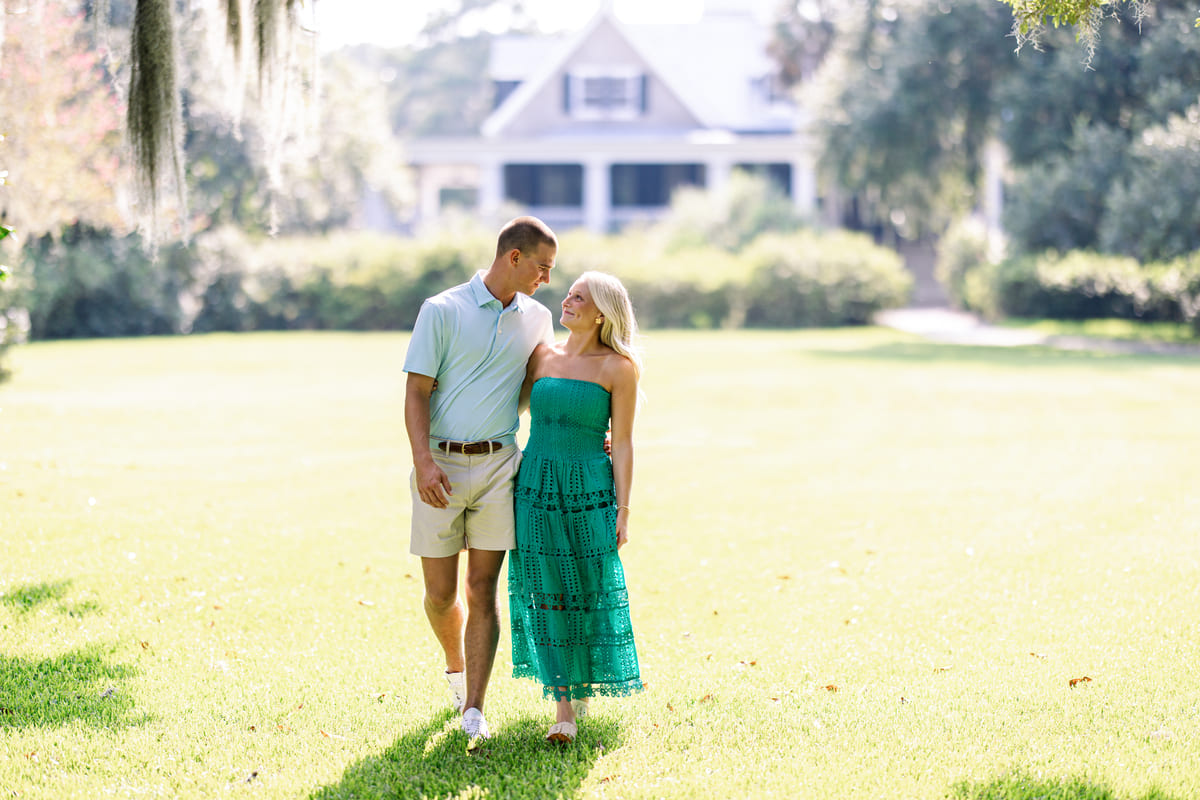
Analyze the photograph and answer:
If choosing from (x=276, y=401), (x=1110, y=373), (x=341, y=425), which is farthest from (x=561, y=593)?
(x=1110, y=373)

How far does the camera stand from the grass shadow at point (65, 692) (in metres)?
4.78

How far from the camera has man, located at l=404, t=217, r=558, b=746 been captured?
14.4 feet

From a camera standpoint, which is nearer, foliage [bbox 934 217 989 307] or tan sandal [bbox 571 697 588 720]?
tan sandal [bbox 571 697 588 720]

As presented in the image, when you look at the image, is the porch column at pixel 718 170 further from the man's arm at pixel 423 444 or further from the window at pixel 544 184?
the man's arm at pixel 423 444

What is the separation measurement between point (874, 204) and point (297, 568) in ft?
108

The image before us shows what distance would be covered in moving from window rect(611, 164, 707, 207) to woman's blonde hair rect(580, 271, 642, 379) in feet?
119

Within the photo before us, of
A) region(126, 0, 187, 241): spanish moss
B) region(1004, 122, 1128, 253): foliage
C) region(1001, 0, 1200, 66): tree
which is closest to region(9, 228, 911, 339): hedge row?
region(1004, 122, 1128, 253): foliage

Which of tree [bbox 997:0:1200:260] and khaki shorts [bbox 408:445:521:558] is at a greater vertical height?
tree [bbox 997:0:1200:260]

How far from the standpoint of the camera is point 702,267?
2991 centimetres

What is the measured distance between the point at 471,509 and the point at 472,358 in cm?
57

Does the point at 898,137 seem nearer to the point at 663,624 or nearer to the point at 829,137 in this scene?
the point at 829,137

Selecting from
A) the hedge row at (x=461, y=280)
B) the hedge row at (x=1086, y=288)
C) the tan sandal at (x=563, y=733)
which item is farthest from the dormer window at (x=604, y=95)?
the tan sandal at (x=563, y=733)

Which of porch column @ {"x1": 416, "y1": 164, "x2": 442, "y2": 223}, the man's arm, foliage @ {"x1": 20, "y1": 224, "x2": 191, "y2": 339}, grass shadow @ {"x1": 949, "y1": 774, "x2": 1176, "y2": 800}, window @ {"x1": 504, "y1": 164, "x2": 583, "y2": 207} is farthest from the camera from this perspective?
porch column @ {"x1": 416, "y1": 164, "x2": 442, "y2": 223}

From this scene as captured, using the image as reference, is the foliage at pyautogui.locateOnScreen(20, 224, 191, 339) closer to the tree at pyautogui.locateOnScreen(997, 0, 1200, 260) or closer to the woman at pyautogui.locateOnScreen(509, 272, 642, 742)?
the tree at pyautogui.locateOnScreen(997, 0, 1200, 260)
